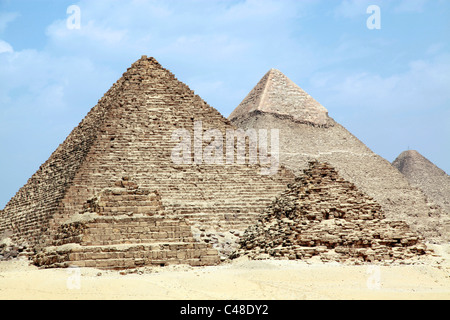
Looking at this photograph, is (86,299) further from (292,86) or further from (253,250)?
(292,86)

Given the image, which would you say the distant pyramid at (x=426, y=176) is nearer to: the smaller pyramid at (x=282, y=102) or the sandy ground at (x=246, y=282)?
the smaller pyramid at (x=282, y=102)

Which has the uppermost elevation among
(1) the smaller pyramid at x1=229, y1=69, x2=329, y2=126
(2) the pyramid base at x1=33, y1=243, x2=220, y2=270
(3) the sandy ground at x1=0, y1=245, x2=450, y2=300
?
(1) the smaller pyramid at x1=229, y1=69, x2=329, y2=126

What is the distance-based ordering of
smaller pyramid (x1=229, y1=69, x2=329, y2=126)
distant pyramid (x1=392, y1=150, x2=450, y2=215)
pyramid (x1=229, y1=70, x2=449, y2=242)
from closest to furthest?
pyramid (x1=229, y1=70, x2=449, y2=242) → smaller pyramid (x1=229, y1=69, x2=329, y2=126) → distant pyramid (x1=392, y1=150, x2=450, y2=215)

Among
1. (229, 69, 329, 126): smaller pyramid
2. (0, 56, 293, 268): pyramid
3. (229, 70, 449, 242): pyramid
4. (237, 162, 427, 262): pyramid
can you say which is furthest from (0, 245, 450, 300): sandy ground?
(229, 69, 329, 126): smaller pyramid

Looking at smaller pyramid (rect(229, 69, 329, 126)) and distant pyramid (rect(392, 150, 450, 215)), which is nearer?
smaller pyramid (rect(229, 69, 329, 126))

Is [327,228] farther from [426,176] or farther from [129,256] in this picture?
[426,176]

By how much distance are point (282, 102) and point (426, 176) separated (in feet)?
59.6

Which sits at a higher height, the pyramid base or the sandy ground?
the pyramid base

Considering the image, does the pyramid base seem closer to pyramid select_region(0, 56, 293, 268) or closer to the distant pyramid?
pyramid select_region(0, 56, 293, 268)

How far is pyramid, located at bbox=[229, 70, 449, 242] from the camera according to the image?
5775 centimetres

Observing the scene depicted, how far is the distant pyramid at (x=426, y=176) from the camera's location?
236 feet

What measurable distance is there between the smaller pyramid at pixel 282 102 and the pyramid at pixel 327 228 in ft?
109

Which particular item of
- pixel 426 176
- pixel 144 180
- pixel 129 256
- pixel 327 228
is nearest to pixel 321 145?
pixel 426 176

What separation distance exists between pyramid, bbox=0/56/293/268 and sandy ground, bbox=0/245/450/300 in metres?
2.36
